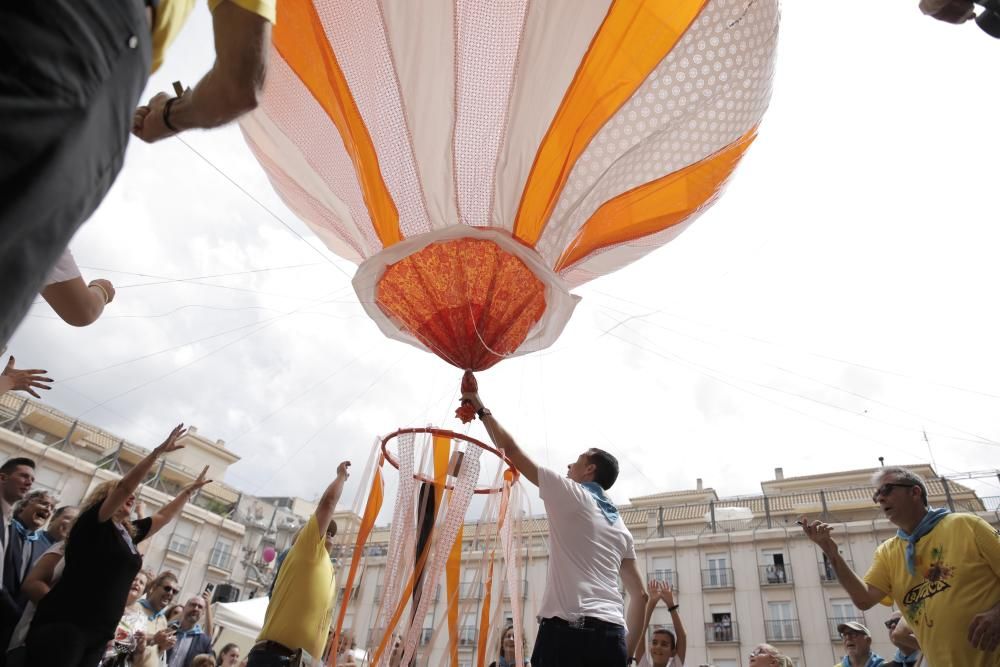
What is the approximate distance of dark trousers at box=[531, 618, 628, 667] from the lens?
2502 mm

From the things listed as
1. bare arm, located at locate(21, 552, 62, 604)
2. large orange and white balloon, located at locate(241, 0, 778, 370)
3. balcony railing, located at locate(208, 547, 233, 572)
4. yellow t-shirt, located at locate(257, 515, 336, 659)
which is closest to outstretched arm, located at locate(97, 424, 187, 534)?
bare arm, located at locate(21, 552, 62, 604)

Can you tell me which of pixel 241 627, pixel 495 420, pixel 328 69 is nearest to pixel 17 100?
pixel 495 420

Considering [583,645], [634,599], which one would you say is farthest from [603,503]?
[583,645]

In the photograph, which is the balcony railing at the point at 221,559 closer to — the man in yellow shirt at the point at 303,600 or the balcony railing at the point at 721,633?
the balcony railing at the point at 721,633

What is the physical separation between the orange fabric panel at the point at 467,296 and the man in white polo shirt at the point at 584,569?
641 mm

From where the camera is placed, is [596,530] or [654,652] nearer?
[596,530]

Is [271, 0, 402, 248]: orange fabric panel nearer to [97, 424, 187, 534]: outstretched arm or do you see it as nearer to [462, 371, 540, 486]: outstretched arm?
[462, 371, 540, 486]: outstretched arm

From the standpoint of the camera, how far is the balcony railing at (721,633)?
2134 cm

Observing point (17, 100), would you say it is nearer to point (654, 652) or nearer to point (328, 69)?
point (328, 69)

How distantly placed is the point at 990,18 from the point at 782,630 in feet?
75.4

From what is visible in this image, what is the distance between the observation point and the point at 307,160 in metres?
3.71

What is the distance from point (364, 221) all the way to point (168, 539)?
2600cm

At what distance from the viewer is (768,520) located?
24.0 meters

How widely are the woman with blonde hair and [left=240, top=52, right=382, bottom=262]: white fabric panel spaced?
1655 millimetres
